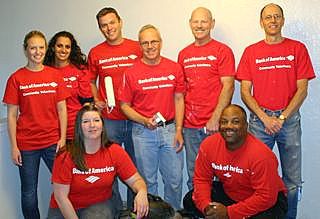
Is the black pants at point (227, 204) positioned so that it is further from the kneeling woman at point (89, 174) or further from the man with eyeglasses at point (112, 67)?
the man with eyeglasses at point (112, 67)

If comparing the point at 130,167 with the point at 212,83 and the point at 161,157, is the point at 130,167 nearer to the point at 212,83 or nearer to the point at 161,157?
the point at 161,157

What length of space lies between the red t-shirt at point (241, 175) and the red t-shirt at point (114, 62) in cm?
84

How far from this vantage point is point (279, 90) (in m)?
3.00

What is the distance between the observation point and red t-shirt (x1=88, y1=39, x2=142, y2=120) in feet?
10.9

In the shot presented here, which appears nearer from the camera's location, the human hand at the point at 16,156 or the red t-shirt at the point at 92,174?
the red t-shirt at the point at 92,174

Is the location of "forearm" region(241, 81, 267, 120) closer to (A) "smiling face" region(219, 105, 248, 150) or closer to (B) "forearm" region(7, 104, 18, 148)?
(A) "smiling face" region(219, 105, 248, 150)

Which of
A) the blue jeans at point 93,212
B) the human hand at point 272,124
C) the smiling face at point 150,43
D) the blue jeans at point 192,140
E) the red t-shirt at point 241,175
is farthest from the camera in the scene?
the blue jeans at point 192,140

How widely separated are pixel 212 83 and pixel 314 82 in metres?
0.83

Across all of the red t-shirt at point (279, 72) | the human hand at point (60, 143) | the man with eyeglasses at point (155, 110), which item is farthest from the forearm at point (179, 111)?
the human hand at point (60, 143)

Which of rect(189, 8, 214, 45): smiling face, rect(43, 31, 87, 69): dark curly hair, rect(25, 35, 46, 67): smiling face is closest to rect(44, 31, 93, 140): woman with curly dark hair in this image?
rect(43, 31, 87, 69): dark curly hair

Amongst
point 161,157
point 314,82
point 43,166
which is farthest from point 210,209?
point 43,166

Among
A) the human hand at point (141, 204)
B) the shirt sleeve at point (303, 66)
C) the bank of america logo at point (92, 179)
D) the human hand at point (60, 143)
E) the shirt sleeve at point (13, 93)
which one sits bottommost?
the human hand at point (141, 204)

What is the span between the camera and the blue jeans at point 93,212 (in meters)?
2.66

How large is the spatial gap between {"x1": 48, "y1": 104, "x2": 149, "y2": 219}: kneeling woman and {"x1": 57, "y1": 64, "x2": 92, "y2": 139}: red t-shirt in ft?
2.15
